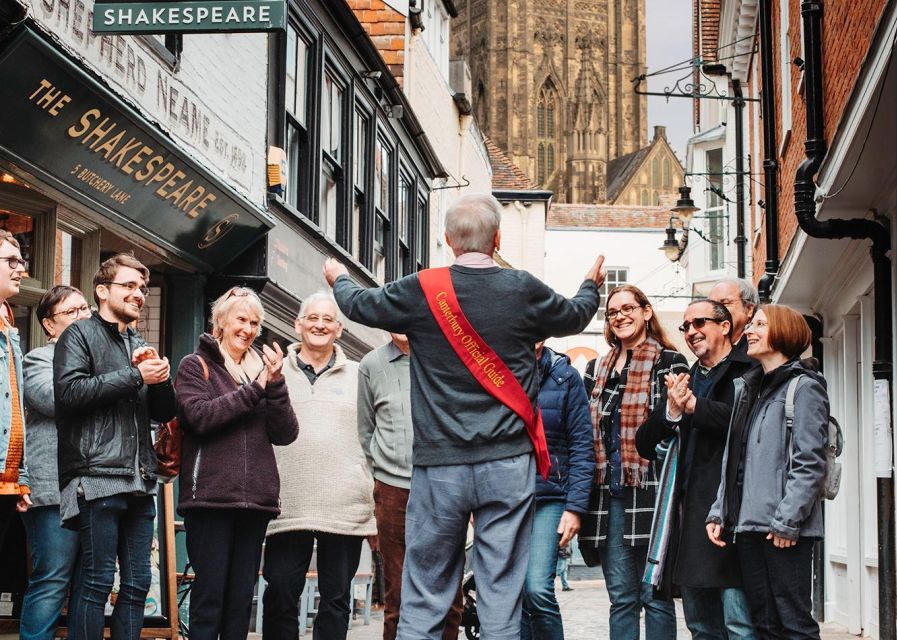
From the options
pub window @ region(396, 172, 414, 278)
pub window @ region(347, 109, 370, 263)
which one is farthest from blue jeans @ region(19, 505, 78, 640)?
pub window @ region(396, 172, 414, 278)

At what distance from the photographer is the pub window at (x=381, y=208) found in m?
21.0

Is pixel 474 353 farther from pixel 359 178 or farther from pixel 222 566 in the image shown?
pixel 359 178

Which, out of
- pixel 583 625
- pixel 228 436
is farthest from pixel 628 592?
pixel 583 625

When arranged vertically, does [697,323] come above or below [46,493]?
above

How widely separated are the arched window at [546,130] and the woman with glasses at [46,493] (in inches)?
4050

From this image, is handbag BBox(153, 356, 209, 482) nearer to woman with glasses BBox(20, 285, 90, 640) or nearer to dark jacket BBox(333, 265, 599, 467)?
woman with glasses BBox(20, 285, 90, 640)

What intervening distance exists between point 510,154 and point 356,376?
10097 centimetres

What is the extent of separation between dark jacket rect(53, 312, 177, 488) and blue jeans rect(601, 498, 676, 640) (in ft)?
7.31

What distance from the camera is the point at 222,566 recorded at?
6766 mm

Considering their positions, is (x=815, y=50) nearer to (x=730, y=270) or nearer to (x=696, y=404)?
(x=696, y=404)

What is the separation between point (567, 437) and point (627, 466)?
0.33m

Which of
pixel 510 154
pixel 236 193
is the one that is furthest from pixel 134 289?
pixel 510 154

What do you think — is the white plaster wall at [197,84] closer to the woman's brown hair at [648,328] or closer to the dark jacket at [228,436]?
the dark jacket at [228,436]

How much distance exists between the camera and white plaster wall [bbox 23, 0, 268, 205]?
9.32m
